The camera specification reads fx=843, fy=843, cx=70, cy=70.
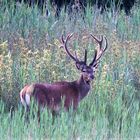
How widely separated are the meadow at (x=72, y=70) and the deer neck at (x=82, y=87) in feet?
0.23

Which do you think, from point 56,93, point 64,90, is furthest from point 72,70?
point 56,93

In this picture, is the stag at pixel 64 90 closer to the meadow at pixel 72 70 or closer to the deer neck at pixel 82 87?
the deer neck at pixel 82 87

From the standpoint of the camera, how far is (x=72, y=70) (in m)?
10.6

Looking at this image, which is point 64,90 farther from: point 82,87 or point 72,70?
point 72,70

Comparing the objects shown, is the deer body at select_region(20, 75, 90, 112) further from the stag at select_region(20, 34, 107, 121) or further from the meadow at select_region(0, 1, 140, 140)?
the meadow at select_region(0, 1, 140, 140)

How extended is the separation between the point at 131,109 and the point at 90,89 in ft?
2.86

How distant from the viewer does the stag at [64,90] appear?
30.9 feet

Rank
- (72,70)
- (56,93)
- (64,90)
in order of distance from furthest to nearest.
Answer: (72,70) < (64,90) < (56,93)

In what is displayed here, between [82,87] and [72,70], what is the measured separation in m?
0.48

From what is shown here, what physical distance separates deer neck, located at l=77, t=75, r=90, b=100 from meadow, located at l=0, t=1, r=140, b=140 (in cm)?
7

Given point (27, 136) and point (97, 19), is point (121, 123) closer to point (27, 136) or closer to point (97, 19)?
point (27, 136)

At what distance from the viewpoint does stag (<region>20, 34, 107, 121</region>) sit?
9.42 m

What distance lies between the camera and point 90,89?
10250 mm

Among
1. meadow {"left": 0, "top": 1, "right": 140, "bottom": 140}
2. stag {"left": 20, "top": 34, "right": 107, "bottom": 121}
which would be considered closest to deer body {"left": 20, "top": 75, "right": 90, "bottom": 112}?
stag {"left": 20, "top": 34, "right": 107, "bottom": 121}
